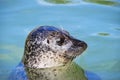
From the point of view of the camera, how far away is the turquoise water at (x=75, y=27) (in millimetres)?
7391

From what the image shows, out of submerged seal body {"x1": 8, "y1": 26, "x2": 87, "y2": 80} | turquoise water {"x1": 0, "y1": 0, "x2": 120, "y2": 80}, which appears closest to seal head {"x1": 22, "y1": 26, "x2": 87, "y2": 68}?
submerged seal body {"x1": 8, "y1": 26, "x2": 87, "y2": 80}

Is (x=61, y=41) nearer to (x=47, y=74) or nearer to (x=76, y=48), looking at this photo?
(x=76, y=48)

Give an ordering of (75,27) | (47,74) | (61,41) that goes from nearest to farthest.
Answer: (61,41) → (47,74) → (75,27)

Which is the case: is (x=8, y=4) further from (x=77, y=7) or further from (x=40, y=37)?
(x=40, y=37)

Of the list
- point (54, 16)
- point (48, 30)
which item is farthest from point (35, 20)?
point (48, 30)

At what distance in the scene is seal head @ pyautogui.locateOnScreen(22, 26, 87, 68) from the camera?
641 centimetres

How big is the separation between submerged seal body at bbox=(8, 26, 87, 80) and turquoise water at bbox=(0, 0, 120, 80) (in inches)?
21.6

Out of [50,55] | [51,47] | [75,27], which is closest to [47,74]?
[50,55]

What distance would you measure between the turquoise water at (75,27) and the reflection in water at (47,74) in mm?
454

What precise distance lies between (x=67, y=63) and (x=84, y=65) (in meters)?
0.81

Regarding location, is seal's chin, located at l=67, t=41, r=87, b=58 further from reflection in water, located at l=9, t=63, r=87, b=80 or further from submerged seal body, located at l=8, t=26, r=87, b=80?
reflection in water, located at l=9, t=63, r=87, b=80

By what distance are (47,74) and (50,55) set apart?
0.26 metres

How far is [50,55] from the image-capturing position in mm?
6477

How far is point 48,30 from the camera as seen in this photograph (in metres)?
6.47
